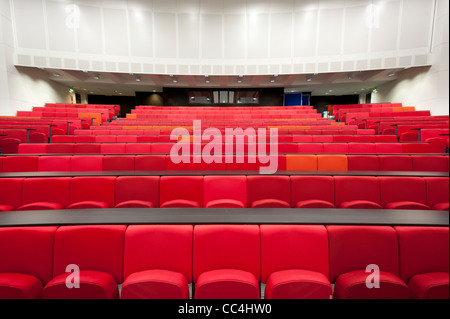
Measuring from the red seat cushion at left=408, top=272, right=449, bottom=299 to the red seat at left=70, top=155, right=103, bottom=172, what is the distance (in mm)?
2608

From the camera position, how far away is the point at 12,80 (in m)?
6.59

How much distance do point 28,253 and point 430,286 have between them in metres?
1.66

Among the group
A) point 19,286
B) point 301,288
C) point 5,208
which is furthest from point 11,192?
point 301,288

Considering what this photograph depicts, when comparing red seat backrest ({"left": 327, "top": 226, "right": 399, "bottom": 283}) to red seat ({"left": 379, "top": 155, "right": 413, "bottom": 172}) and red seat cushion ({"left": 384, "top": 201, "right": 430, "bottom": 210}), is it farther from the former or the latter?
red seat ({"left": 379, "top": 155, "right": 413, "bottom": 172})

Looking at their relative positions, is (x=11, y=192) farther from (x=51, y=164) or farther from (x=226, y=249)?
(x=226, y=249)

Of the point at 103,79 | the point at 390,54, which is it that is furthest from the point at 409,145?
the point at 103,79

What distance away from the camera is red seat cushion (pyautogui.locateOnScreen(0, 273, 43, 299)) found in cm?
95

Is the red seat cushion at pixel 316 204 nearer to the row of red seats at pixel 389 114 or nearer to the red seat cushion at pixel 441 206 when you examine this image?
the red seat cushion at pixel 441 206

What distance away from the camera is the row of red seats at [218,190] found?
1.90 m

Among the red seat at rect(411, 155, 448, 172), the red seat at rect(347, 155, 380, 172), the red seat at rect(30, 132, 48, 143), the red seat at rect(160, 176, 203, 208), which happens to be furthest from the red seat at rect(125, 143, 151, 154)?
the red seat at rect(411, 155, 448, 172)

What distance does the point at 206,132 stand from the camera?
14.1 feet

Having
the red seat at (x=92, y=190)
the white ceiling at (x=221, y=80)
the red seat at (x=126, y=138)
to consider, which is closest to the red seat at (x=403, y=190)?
the red seat at (x=92, y=190)

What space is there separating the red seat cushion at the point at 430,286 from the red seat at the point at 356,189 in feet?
2.93
